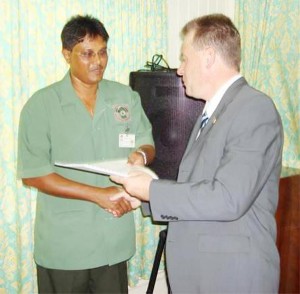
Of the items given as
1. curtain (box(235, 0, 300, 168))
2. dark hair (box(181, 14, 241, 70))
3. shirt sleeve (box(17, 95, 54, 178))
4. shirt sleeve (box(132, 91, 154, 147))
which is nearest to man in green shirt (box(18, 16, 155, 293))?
shirt sleeve (box(17, 95, 54, 178))

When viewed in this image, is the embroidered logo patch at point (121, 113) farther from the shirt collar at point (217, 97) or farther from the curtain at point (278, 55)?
the curtain at point (278, 55)

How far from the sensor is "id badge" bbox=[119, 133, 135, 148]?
75.7 inches

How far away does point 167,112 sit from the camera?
2305mm

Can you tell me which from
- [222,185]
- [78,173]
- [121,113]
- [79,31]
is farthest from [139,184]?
[79,31]

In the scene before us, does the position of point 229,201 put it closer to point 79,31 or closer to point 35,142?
point 35,142

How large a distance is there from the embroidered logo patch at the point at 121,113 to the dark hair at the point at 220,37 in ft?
2.13

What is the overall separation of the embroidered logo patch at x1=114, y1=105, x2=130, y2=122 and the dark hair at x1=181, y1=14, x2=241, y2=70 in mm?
648

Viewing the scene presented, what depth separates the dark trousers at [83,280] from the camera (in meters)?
1.83

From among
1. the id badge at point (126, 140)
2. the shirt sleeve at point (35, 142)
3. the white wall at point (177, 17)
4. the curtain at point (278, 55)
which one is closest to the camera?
the shirt sleeve at point (35, 142)

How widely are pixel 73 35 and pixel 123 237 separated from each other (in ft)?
3.24

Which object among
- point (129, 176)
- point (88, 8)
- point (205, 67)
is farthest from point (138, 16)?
point (129, 176)

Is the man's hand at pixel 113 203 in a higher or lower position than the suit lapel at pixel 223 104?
lower

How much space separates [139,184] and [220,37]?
0.59 meters

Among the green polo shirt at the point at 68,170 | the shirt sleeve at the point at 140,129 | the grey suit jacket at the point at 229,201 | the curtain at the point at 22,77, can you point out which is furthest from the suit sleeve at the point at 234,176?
the curtain at the point at 22,77
